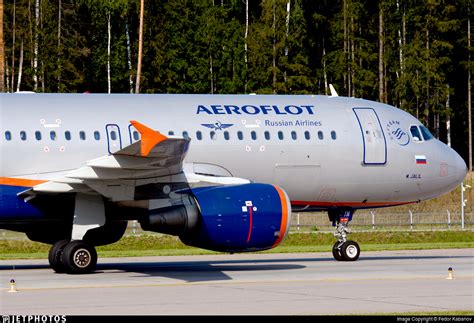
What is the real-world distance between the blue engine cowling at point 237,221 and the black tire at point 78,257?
7.59 feet

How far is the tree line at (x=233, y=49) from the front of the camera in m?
68.4

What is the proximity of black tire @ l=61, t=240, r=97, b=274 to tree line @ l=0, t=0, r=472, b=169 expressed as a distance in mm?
41842

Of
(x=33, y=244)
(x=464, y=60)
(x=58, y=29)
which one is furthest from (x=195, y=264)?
(x=464, y=60)

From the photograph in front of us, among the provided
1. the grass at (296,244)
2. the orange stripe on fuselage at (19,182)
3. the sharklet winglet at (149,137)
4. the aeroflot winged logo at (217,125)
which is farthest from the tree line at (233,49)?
the sharklet winglet at (149,137)

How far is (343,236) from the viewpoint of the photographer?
27969 mm

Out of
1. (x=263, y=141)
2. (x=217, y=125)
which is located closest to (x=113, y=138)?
(x=217, y=125)

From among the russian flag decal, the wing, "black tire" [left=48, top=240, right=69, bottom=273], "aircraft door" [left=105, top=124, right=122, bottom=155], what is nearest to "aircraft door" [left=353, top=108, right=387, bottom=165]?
the russian flag decal

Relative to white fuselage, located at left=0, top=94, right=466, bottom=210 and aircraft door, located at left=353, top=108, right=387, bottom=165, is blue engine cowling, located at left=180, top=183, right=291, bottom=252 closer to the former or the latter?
white fuselage, located at left=0, top=94, right=466, bottom=210

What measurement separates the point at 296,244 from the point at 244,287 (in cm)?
1832

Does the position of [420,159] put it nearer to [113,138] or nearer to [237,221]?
[237,221]

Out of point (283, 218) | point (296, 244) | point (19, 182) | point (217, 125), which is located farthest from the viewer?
point (296, 244)

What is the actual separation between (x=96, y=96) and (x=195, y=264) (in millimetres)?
5436

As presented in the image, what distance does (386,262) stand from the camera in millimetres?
28391

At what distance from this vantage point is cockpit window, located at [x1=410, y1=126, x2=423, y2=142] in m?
28.3
